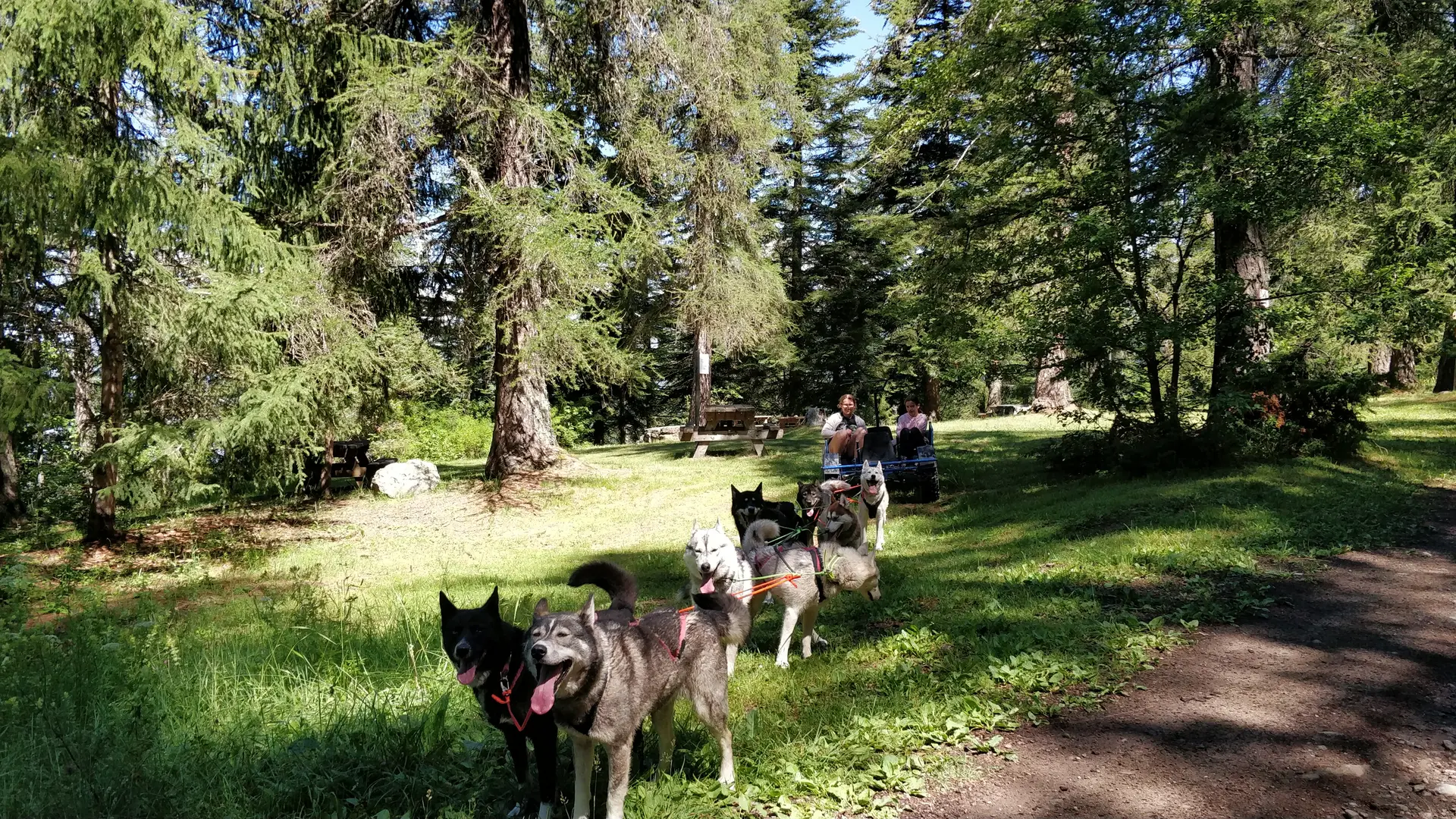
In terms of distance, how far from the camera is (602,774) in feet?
13.2

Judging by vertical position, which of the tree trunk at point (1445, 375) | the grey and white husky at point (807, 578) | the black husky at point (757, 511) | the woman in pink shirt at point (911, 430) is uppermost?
the tree trunk at point (1445, 375)

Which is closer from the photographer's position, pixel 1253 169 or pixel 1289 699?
pixel 1289 699

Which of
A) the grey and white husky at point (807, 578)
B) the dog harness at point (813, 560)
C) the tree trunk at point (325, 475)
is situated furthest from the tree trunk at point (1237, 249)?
the tree trunk at point (325, 475)

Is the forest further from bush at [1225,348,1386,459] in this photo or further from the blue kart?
the blue kart

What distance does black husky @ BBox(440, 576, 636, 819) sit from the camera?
11.8 ft

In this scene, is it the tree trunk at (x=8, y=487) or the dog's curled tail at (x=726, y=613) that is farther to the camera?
the tree trunk at (x=8, y=487)

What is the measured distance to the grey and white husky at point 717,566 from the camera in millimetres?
5418

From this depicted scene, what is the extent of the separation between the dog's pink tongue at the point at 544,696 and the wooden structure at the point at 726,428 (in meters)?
17.1

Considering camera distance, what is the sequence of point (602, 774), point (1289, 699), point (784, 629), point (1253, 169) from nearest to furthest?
point (602, 774) < point (1289, 699) < point (784, 629) < point (1253, 169)

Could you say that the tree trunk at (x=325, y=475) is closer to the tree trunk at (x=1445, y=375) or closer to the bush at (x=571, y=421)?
the bush at (x=571, y=421)

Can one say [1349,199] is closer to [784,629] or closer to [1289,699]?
[1289,699]

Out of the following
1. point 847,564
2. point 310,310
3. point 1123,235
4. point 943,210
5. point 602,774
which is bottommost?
point 602,774

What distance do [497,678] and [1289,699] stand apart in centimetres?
460

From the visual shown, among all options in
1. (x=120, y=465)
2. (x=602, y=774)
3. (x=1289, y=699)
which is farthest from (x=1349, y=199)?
(x=120, y=465)
